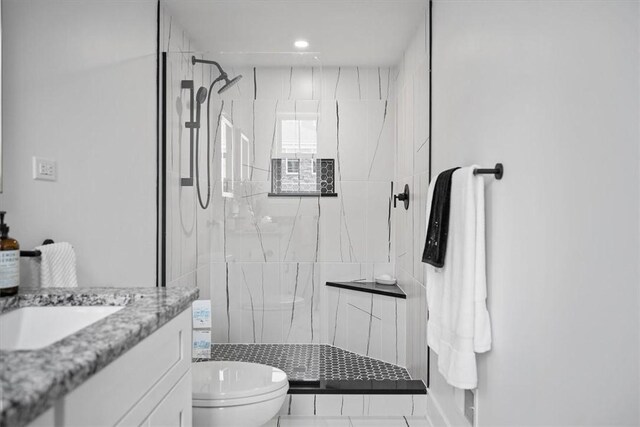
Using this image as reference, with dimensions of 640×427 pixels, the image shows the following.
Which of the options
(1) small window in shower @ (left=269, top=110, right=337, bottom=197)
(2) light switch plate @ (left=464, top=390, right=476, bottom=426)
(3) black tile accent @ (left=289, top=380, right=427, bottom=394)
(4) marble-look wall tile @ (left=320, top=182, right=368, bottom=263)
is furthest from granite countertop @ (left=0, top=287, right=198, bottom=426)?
(4) marble-look wall tile @ (left=320, top=182, right=368, bottom=263)

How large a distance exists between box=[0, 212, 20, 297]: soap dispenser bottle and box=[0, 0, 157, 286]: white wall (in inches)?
7.9

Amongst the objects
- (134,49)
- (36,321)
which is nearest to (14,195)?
(36,321)

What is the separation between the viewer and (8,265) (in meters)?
1.25

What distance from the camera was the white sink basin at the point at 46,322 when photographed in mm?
1148

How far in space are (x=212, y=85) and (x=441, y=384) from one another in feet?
6.78

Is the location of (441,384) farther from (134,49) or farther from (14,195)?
(134,49)

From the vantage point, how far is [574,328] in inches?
45.7

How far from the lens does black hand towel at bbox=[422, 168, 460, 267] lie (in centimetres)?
181

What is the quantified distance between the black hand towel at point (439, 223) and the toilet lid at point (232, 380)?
0.89 metres

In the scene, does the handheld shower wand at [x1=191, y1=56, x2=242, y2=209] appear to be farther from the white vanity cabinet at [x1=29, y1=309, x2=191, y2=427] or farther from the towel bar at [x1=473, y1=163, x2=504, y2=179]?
the towel bar at [x1=473, y1=163, x2=504, y2=179]

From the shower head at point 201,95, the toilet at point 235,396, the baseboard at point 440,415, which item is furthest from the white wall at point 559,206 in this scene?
the shower head at point 201,95

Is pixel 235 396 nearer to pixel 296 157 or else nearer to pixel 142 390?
pixel 142 390

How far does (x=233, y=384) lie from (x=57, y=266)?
895mm

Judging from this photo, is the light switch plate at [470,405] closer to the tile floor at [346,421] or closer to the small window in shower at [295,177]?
the tile floor at [346,421]
